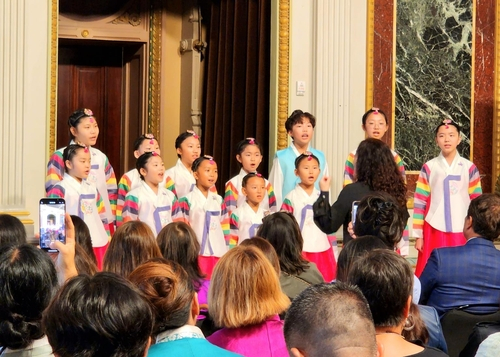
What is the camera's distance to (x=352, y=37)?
8500 mm

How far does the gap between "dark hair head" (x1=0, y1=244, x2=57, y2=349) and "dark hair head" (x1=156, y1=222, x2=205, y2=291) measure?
5.03 feet

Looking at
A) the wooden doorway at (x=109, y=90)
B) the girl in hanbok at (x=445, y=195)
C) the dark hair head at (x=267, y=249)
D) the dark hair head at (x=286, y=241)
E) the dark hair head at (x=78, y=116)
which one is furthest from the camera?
the wooden doorway at (x=109, y=90)

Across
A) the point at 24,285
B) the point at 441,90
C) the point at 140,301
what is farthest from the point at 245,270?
the point at 441,90

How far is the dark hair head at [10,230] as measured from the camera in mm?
3823

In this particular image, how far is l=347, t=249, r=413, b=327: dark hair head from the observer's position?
8.93 ft

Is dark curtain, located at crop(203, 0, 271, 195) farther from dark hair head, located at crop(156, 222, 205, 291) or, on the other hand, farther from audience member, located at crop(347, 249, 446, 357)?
audience member, located at crop(347, 249, 446, 357)

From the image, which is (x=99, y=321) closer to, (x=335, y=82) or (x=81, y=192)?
(x=81, y=192)

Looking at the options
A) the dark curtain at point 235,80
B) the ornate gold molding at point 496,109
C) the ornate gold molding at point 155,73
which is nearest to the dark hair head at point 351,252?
the dark curtain at point 235,80

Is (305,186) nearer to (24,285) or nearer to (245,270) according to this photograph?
(245,270)

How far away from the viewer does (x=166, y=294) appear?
8.35ft

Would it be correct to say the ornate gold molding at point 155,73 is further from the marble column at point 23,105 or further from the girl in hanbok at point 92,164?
the girl in hanbok at point 92,164

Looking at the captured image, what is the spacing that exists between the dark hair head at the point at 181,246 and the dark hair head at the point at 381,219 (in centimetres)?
75

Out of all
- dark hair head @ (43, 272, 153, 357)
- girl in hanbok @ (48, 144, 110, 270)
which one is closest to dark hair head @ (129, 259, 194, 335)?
dark hair head @ (43, 272, 153, 357)

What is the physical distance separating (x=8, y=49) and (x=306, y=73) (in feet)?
8.49
